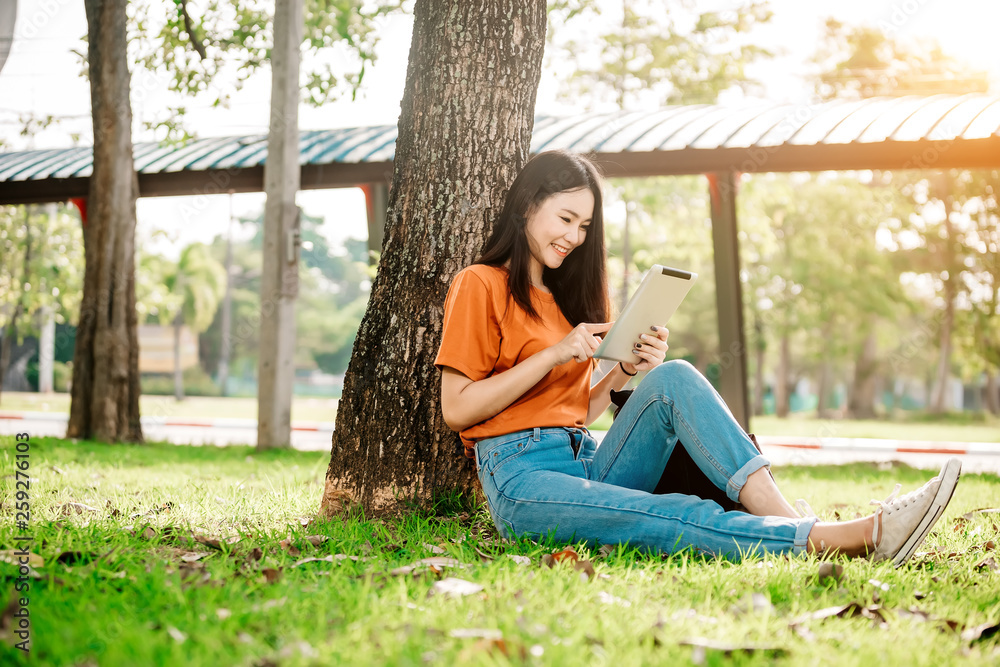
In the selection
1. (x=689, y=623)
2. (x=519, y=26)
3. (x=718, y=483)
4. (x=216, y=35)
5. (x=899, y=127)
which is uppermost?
(x=216, y=35)

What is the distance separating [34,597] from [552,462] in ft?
5.39

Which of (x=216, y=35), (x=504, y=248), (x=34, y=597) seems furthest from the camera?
(x=216, y=35)

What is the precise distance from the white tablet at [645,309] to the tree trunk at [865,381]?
2743cm

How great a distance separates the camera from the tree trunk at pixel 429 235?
3338 millimetres

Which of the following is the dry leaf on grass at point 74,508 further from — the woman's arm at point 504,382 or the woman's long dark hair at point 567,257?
the woman's long dark hair at point 567,257

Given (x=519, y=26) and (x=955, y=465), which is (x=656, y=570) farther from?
(x=519, y=26)

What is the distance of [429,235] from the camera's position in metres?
3.41

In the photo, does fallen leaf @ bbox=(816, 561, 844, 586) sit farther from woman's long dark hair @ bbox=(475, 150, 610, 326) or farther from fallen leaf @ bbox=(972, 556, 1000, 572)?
woman's long dark hair @ bbox=(475, 150, 610, 326)

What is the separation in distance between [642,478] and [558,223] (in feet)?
3.34

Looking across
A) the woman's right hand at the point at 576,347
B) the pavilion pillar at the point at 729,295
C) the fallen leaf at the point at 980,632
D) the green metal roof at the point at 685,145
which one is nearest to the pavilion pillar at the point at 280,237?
the green metal roof at the point at 685,145

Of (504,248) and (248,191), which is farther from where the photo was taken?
(248,191)

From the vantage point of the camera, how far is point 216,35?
316 inches

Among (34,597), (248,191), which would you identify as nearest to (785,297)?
(248,191)

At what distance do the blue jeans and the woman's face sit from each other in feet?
1.96
